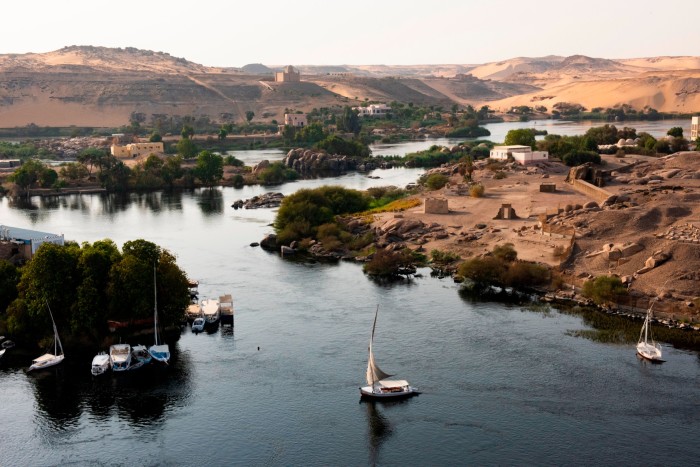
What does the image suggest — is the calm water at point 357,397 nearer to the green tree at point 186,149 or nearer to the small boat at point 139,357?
the small boat at point 139,357

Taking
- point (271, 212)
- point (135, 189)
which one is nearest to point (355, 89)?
point (135, 189)

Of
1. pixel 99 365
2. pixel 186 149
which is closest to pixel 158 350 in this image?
pixel 99 365

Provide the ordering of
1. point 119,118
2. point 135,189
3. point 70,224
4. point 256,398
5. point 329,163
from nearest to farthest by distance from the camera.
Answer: point 256,398
point 70,224
point 135,189
point 329,163
point 119,118

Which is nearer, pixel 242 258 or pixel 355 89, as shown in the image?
pixel 242 258

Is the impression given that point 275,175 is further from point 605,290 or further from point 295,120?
point 605,290

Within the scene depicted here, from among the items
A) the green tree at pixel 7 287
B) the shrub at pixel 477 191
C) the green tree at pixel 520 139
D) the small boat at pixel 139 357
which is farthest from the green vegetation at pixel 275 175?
the small boat at pixel 139 357

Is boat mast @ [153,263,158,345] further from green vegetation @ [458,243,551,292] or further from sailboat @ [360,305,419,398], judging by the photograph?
green vegetation @ [458,243,551,292]

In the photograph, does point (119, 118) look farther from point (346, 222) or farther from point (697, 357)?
point (697, 357)
